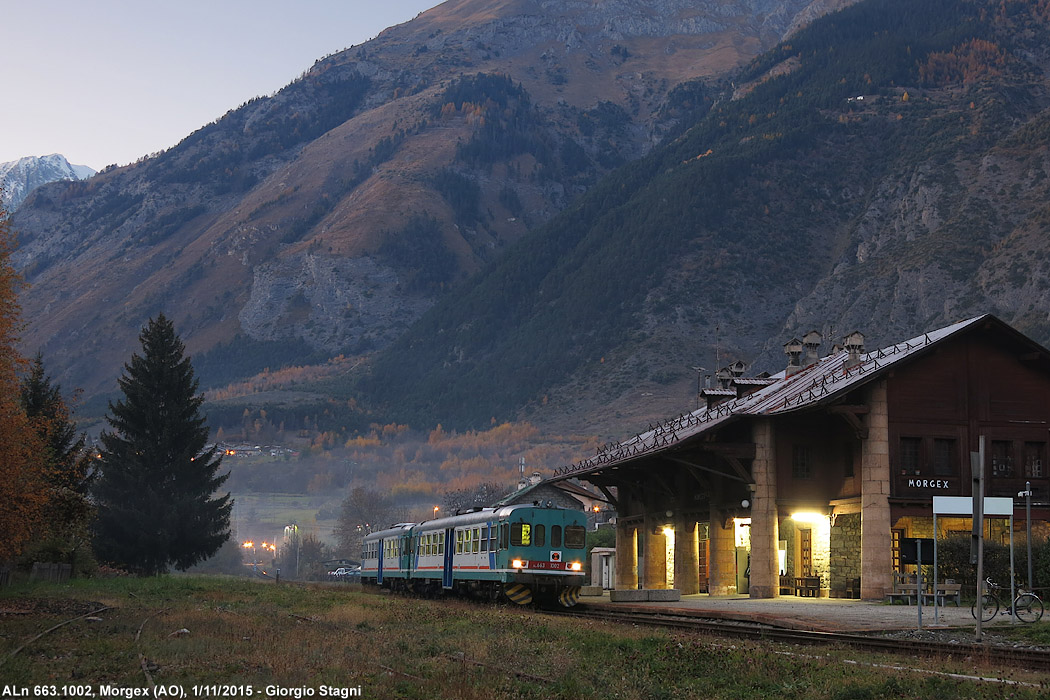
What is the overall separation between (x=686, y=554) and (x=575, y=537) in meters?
18.9

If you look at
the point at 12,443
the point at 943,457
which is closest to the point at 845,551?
the point at 943,457

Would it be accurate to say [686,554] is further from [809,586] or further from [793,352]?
[793,352]

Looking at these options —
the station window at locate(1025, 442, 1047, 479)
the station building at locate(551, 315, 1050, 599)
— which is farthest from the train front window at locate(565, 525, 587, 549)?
the station window at locate(1025, 442, 1047, 479)

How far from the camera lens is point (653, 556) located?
6544 centimetres

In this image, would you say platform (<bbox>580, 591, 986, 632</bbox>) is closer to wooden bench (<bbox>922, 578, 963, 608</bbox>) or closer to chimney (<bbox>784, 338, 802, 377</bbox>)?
wooden bench (<bbox>922, 578, 963, 608</bbox>)

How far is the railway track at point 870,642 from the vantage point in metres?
Result: 21.5

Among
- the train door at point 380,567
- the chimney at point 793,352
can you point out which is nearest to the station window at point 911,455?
the chimney at point 793,352

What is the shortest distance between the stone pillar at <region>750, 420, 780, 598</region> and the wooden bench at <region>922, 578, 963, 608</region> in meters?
8.37

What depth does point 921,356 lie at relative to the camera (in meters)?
46.9

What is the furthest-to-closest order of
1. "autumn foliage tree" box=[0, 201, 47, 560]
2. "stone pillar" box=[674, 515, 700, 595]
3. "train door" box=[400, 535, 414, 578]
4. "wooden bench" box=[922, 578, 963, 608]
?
"stone pillar" box=[674, 515, 700, 595] < "train door" box=[400, 535, 414, 578] < "wooden bench" box=[922, 578, 963, 608] < "autumn foliage tree" box=[0, 201, 47, 560]

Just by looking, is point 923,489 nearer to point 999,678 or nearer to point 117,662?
point 999,678

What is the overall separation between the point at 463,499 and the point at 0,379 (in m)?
131

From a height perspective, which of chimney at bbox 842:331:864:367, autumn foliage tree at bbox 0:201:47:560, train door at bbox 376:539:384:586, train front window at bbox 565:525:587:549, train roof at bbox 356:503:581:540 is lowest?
train door at bbox 376:539:384:586

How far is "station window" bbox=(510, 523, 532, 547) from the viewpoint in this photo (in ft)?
132
